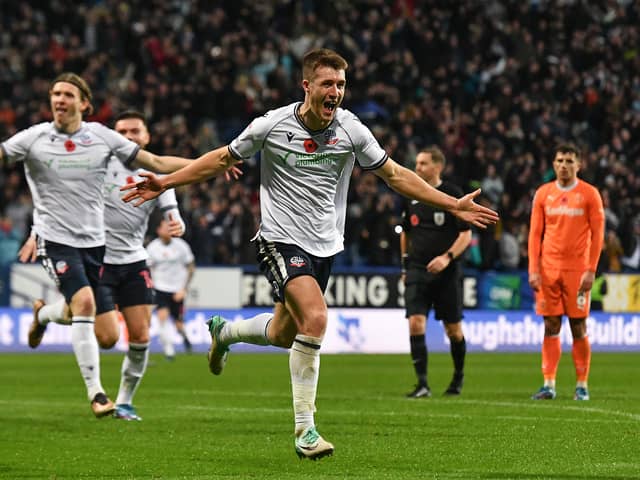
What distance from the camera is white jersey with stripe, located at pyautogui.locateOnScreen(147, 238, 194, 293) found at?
2234 centimetres

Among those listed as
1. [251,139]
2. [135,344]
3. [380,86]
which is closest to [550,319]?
[135,344]

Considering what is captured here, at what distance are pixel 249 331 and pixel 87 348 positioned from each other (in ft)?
6.52

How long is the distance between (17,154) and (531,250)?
5.36 metres

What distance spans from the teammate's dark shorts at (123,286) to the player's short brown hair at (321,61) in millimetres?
3420

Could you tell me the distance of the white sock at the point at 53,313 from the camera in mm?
11438

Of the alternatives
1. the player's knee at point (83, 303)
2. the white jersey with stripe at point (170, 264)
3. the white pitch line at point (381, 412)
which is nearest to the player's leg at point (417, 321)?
the white pitch line at point (381, 412)

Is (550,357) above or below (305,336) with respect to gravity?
below

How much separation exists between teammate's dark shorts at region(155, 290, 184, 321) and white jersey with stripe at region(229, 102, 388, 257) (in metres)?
13.8

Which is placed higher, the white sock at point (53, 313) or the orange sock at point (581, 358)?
the white sock at point (53, 313)

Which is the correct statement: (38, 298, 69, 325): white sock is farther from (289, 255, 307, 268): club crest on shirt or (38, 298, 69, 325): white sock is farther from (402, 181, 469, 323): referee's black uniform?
(402, 181, 469, 323): referee's black uniform

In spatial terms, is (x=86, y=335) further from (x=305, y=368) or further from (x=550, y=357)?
(x=550, y=357)

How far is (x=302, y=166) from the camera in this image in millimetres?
8398

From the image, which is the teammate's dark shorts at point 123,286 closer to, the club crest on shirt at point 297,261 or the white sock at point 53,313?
the white sock at point 53,313

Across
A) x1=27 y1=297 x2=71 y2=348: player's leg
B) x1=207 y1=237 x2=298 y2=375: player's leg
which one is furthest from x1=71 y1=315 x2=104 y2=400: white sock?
x1=207 y1=237 x2=298 y2=375: player's leg
